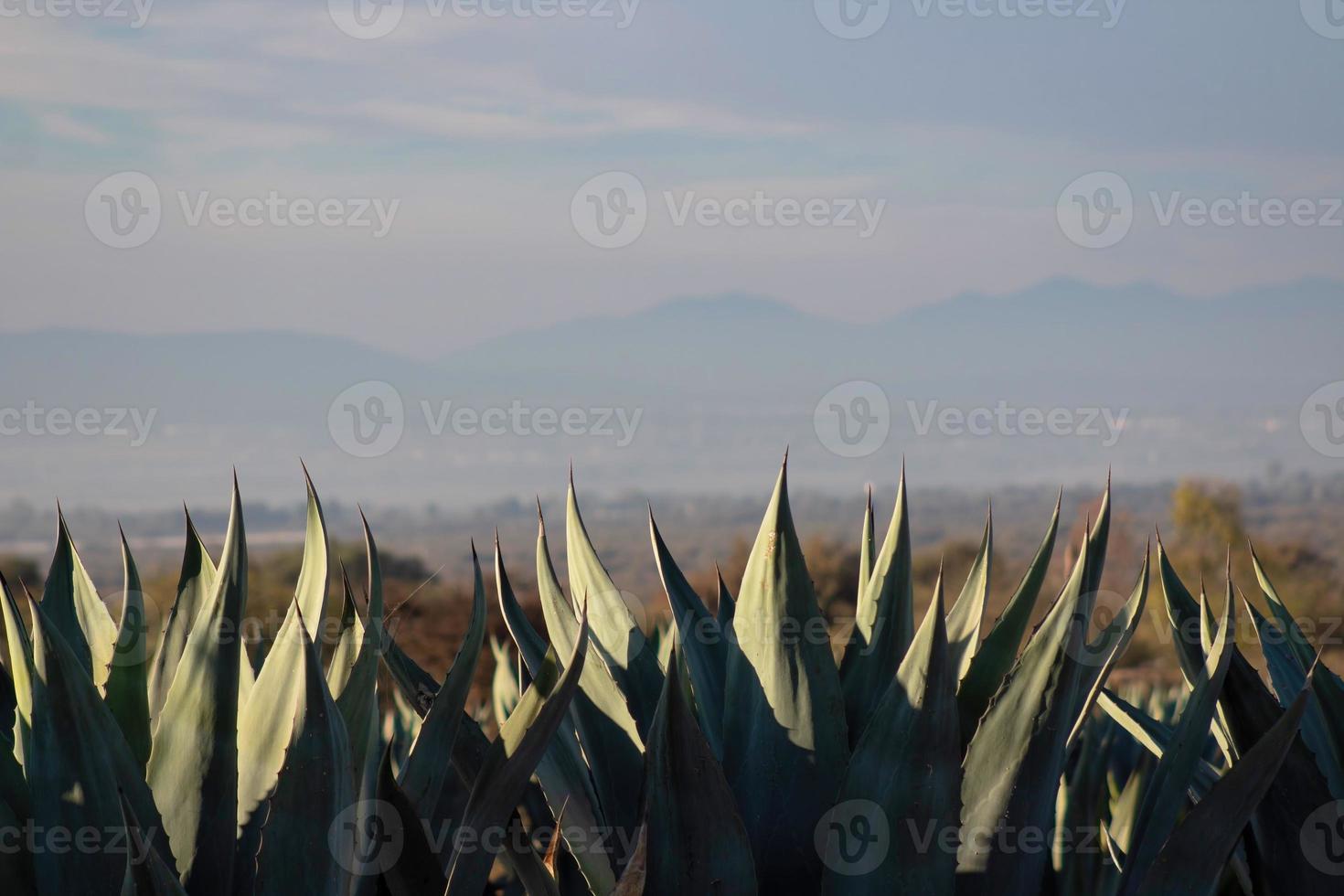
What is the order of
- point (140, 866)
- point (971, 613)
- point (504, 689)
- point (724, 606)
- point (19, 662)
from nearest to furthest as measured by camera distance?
point (140, 866) → point (19, 662) → point (971, 613) → point (724, 606) → point (504, 689)

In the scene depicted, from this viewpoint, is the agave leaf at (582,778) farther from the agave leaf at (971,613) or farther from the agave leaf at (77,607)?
the agave leaf at (77,607)

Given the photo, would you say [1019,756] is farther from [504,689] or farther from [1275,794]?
[504,689]

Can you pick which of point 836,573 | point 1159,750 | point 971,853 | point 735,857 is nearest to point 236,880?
point 735,857

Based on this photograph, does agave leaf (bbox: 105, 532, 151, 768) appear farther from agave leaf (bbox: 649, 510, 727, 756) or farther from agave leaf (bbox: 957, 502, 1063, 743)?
agave leaf (bbox: 957, 502, 1063, 743)

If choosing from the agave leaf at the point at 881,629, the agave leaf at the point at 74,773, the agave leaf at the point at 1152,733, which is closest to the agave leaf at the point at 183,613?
the agave leaf at the point at 74,773

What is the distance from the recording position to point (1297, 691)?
5.34 feet

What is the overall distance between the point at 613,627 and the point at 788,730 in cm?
33

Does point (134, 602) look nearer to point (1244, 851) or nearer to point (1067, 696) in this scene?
point (1067, 696)

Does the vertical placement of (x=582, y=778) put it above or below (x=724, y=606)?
below

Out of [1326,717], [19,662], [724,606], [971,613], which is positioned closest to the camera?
[19,662]


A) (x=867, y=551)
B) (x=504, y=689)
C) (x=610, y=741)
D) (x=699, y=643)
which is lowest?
(x=504, y=689)

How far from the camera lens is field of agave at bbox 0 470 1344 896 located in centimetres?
120

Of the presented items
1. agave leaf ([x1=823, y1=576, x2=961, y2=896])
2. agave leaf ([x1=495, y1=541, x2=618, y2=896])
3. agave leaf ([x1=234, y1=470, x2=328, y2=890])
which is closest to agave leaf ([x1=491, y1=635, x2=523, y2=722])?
agave leaf ([x1=495, y1=541, x2=618, y2=896])

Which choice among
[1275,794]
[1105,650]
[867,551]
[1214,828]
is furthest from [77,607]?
[1275,794]
